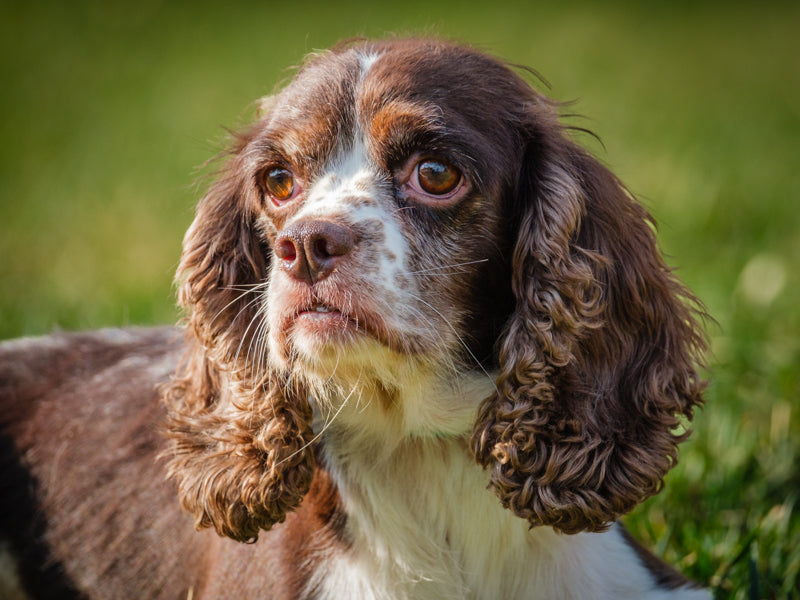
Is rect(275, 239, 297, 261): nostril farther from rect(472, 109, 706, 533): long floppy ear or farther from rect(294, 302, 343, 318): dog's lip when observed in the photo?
rect(472, 109, 706, 533): long floppy ear

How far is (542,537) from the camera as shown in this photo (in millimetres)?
3541

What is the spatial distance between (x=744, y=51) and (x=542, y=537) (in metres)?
13.8

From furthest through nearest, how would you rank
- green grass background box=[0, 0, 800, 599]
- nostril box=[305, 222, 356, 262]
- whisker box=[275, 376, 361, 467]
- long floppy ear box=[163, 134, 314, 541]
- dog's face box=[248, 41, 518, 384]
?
green grass background box=[0, 0, 800, 599] → long floppy ear box=[163, 134, 314, 541] → whisker box=[275, 376, 361, 467] → dog's face box=[248, 41, 518, 384] → nostril box=[305, 222, 356, 262]

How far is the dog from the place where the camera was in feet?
10.7

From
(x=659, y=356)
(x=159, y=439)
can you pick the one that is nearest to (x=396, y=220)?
(x=659, y=356)

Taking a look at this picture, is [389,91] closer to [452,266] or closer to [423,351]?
[452,266]

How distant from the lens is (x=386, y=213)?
3.28 meters

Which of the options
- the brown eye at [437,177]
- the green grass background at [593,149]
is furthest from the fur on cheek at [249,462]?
the green grass background at [593,149]

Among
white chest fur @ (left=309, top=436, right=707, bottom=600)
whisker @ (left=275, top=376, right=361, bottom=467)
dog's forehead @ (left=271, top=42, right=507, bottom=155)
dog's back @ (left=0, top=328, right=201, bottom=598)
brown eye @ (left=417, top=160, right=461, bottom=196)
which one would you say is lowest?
dog's back @ (left=0, top=328, right=201, bottom=598)

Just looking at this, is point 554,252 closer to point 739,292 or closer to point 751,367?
point 751,367

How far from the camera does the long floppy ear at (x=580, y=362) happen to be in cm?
325

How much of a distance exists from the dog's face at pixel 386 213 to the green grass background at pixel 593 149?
699 millimetres

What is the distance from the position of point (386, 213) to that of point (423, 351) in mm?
475

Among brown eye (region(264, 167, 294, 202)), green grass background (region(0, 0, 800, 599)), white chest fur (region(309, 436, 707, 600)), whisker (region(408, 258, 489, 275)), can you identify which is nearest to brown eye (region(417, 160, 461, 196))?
whisker (region(408, 258, 489, 275))
